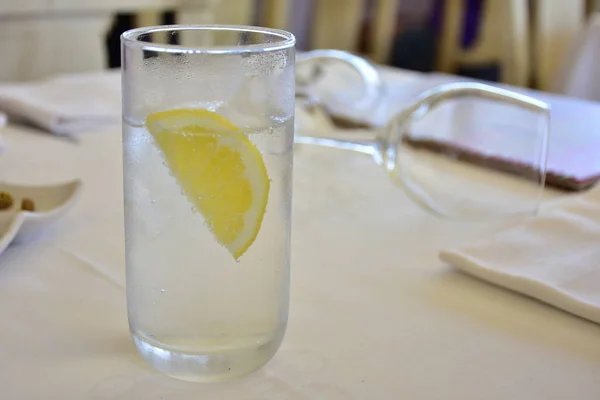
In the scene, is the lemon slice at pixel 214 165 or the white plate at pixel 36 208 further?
the white plate at pixel 36 208

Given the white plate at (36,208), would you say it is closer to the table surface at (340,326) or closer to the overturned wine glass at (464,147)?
the table surface at (340,326)

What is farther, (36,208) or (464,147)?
(464,147)

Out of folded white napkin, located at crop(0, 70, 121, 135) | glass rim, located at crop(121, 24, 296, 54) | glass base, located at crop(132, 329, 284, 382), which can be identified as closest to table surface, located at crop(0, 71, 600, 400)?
glass base, located at crop(132, 329, 284, 382)

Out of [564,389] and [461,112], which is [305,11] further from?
[564,389]

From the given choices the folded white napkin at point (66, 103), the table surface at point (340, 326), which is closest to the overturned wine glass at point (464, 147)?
the table surface at point (340, 326)

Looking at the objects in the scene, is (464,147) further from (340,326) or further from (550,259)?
(340,326)

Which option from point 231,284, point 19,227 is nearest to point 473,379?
point 231,284

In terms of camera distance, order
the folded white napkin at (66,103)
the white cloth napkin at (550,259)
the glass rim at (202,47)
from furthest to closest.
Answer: the folded white napkin at (66,103) < the white cloth napkin at (550,259) < the glass rim at (202,47)

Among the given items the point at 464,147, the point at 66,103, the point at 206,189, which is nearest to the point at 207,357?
the point at 206,189
